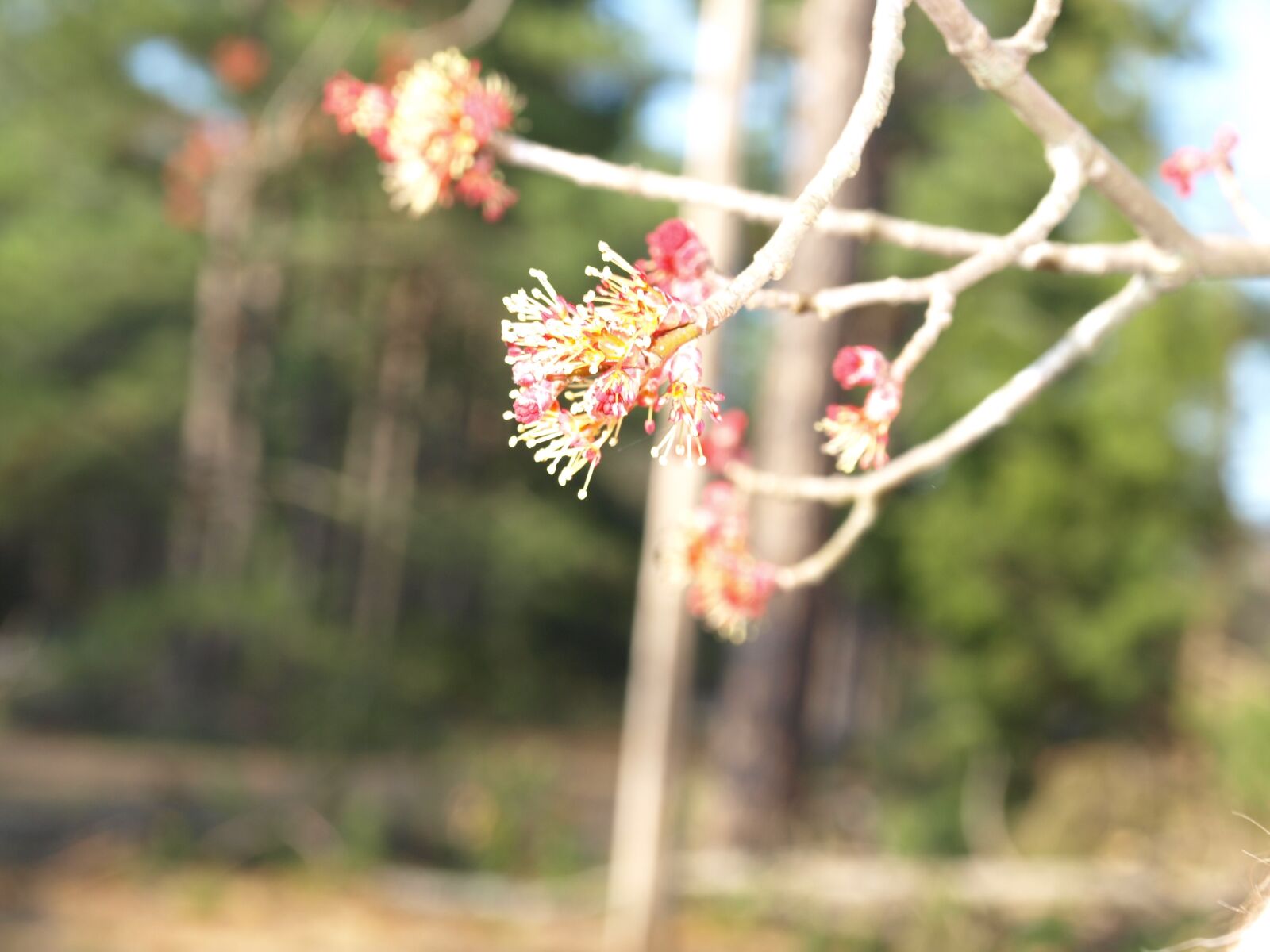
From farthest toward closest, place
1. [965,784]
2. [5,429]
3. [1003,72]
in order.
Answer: [5,429], [965,784], [1003,72]

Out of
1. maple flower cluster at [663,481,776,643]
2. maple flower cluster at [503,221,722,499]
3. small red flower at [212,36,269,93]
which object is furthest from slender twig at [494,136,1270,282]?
small red flower at [212,36,269,93]

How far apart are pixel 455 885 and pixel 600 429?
686 cm

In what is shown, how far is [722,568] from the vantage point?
1798 mm

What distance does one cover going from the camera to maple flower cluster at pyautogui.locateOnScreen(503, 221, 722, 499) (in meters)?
0.82

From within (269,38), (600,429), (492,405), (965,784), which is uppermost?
(269,38)

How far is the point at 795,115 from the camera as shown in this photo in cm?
754

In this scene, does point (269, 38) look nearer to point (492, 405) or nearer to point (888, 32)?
point (492, 405)

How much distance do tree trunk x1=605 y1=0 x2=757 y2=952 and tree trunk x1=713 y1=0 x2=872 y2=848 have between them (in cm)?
122

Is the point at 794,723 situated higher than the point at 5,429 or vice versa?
the point at 5,429

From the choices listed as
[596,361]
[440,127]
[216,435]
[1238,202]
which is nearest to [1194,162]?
[1238,202]

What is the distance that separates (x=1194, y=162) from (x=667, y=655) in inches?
160

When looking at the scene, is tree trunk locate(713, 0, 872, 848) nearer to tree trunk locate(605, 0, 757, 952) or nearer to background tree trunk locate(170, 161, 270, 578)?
tree trunk locate(605, 0, 757, 952)

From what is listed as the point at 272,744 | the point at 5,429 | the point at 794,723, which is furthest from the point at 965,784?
the point at 5,429

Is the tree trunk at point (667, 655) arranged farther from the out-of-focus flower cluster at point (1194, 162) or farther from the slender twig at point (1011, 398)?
the slender twig at point (1011, 398)
